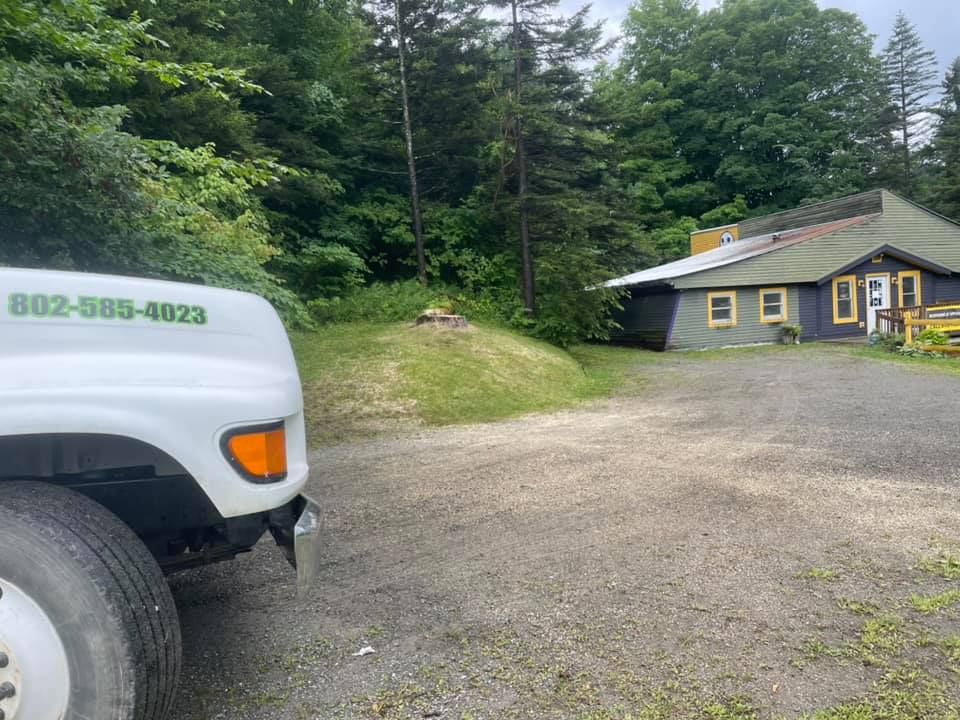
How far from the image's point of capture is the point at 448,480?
607cm

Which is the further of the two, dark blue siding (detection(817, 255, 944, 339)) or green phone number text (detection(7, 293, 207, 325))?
dark blue siding (detection(817, 255, 944, 339))

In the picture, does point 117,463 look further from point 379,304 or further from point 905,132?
point 905,132

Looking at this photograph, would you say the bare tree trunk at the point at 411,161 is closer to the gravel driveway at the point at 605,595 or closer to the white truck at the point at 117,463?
the gravel driveway at the point at 605,595

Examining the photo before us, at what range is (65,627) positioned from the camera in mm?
1762

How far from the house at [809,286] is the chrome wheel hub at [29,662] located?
21404 millimetres

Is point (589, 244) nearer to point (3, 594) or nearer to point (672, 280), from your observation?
point (672, 280)

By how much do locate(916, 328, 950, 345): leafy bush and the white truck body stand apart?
19301 millimetres

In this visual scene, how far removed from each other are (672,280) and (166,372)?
2109 centimetres

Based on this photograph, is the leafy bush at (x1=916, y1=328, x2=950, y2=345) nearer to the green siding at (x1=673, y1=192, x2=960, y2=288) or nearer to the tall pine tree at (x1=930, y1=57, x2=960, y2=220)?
the green siding at (x1=673, y1=192, x2=960, y2=288)

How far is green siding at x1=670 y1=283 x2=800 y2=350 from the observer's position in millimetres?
21922

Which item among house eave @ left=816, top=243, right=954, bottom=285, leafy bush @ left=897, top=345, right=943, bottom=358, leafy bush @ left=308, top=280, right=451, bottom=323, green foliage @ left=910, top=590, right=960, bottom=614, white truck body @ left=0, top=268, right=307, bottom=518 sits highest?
house eave @ left=816, top=243, right=954, bottom=285

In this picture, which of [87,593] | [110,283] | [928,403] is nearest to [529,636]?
[87,593]

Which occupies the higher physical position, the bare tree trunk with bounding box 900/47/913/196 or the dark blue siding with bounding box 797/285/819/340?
the bare tree trunk with bounding box 900/47/913/196

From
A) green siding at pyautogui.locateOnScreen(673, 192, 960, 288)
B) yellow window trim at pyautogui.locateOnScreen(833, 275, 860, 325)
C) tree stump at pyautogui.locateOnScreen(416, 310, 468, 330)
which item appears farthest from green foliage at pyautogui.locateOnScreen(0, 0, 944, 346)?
yellow window trim at pyautogui.locateOnScreen(833, 275, 860, 325)
